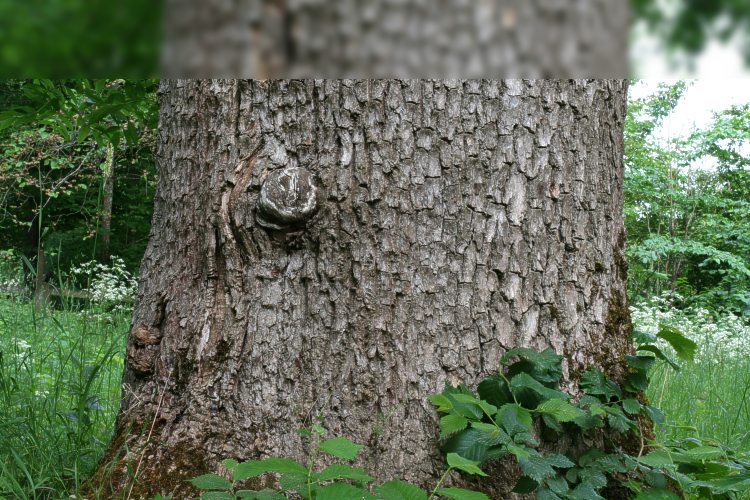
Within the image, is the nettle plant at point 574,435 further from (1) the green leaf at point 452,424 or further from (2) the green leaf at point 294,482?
(2) the green leaf at point 294,482

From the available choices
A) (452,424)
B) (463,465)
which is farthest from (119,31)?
(452,424)

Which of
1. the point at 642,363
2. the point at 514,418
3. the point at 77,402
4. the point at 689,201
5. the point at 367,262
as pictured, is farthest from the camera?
the point at 689,201

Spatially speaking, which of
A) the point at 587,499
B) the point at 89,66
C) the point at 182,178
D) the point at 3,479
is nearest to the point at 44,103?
the point at 182,178

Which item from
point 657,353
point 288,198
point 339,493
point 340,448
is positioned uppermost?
point 288,198

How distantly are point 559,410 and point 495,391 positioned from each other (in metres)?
0.18

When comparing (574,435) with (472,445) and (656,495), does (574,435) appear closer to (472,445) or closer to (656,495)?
(656,495)

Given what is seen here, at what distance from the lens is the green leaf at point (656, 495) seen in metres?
1.75

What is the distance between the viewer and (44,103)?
113 inches

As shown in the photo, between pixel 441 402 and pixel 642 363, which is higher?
pixel 642 363

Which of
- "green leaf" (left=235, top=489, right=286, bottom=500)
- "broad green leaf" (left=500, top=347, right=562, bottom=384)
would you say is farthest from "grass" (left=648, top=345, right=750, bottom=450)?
"green leaf" (left=235, top=489, right=286, bottom=500)

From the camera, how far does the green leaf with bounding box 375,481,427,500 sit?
4.94 ft

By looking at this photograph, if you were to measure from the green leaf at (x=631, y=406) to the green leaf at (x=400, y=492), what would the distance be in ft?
2.44

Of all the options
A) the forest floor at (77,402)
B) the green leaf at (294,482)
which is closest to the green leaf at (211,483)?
the green leaf at (294,482)

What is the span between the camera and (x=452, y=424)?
66.6 inches
